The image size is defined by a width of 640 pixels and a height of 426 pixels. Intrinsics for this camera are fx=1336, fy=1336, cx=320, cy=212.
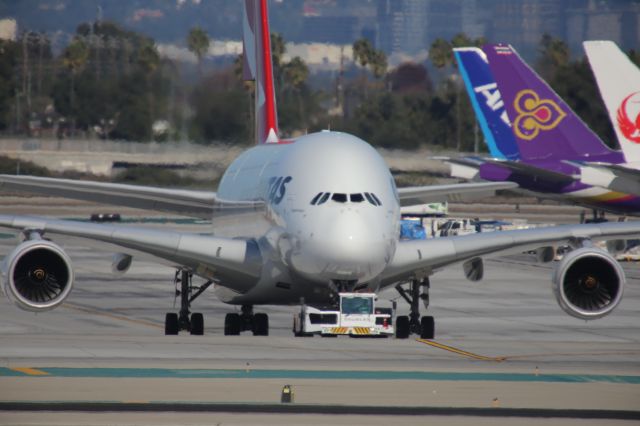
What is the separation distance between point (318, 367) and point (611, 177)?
2831 cm

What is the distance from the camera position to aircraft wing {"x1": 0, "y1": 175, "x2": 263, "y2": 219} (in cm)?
2831

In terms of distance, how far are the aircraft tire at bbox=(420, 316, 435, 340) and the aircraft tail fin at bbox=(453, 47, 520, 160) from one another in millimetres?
29838

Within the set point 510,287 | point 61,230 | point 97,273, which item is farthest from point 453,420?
point 97,273

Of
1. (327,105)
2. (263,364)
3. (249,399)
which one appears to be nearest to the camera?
(249,399)

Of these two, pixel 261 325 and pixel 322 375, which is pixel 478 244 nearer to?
pixel 261 325

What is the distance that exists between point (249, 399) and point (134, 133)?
46642 mm

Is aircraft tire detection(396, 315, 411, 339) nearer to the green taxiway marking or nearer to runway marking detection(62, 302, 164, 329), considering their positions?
the green taxiway marking

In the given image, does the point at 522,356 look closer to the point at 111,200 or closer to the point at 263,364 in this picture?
the point at 263,364

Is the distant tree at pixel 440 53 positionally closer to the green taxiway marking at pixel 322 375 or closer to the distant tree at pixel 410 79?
the distant tree at pixel 410 79

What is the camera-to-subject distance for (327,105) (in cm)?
6956

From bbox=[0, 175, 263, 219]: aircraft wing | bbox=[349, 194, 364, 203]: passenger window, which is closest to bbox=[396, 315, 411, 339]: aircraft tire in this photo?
bbox=[0, 175, 263, 219]: aircraft wing

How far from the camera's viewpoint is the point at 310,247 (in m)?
23.4

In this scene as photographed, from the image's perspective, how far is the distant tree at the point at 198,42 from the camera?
66438 mm

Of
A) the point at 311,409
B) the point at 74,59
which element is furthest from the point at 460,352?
the point at 74,59
